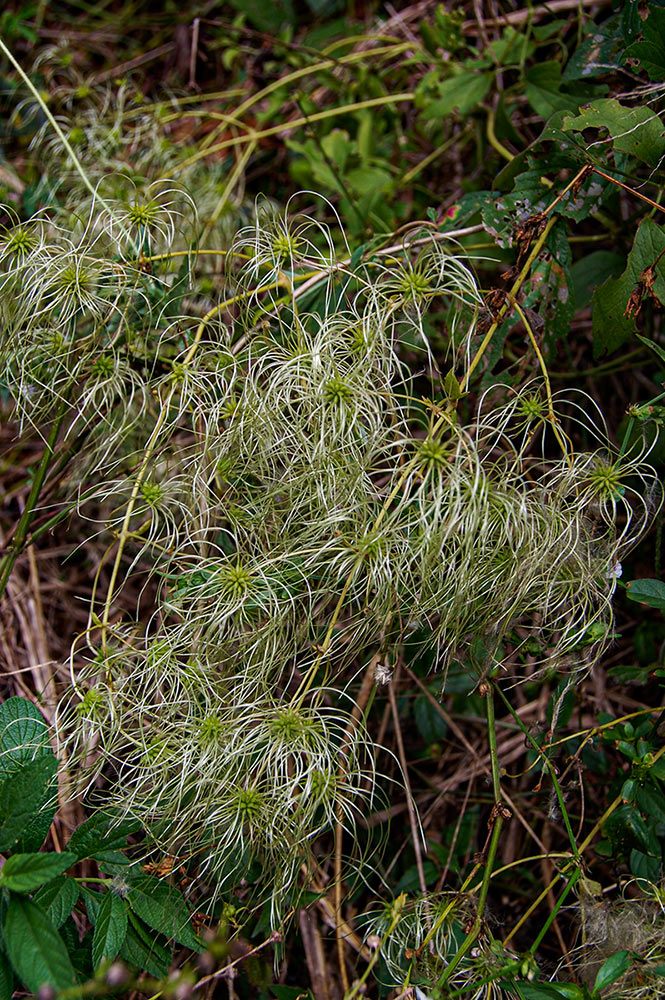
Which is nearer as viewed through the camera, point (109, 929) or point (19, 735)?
point (109, 929)

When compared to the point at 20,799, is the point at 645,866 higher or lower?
lower

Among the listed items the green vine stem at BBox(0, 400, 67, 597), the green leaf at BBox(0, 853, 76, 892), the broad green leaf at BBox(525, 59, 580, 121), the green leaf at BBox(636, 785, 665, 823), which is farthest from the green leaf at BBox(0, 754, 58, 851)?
the broad green leaf at BBox(525, 59, 580, 121)

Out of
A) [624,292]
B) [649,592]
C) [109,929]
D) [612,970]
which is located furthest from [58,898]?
[624,292]

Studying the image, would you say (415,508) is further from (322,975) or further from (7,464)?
(7,464)

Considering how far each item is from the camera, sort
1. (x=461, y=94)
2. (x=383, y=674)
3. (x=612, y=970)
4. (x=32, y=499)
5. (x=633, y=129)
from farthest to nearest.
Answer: (x=461, y=94), (x=32, y=499), (x=633, y=129), (x=383, y=674), (x=612, y=970)

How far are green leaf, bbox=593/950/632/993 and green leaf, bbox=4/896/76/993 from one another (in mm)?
790

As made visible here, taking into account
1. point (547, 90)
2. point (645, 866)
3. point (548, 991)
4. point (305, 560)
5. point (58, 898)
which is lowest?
point (645, 866)

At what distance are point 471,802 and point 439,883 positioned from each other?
202 mm

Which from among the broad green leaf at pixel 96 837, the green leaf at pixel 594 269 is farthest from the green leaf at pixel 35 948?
the green leaf at pixel 594 269

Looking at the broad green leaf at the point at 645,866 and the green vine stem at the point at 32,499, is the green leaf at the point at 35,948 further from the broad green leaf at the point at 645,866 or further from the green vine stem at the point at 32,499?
the broad green leaf at the point at 645,866

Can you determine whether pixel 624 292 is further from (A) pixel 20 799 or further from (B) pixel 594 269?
(A) pixel 20 799

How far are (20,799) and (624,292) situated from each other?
4.53 feet

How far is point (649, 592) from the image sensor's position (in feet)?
4.48

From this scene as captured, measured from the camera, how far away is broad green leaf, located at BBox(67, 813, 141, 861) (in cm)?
127
